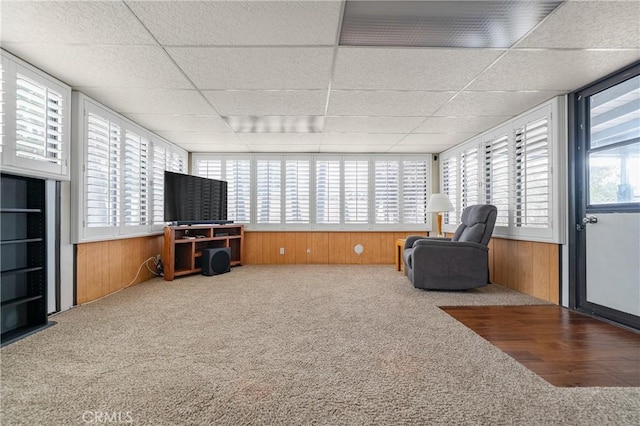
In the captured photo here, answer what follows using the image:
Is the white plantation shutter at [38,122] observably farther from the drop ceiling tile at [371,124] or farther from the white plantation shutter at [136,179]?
the drop ceiling tile at [371,124]

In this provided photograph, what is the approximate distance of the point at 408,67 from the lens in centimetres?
263

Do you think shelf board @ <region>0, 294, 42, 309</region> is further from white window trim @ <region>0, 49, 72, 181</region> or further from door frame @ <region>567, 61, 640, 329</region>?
door frame @ <region>567, 61, 640, 329</region>

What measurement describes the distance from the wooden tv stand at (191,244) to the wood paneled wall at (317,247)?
0.27 m

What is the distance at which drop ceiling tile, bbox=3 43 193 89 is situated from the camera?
2355mm

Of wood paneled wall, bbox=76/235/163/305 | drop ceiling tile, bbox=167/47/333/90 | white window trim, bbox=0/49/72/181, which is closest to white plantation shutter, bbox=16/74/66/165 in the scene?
white window trim, bbox=0/49/72/181

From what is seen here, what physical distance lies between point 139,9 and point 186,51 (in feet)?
1.64

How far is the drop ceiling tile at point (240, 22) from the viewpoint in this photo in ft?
6.11

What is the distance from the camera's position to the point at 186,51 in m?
2.38

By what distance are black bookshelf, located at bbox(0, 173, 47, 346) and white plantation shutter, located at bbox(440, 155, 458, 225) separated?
18.0ft

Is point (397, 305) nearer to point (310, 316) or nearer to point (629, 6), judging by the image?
point (310, 316)

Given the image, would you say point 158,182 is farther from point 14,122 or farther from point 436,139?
point 436,139

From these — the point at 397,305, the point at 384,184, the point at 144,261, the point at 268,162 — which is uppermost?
the point at 268,162

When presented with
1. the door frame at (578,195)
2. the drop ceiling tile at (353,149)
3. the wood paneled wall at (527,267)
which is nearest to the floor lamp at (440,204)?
the wood paneled wall at (527,267)

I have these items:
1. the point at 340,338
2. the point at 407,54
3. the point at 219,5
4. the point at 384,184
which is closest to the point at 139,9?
the point at 219,5
